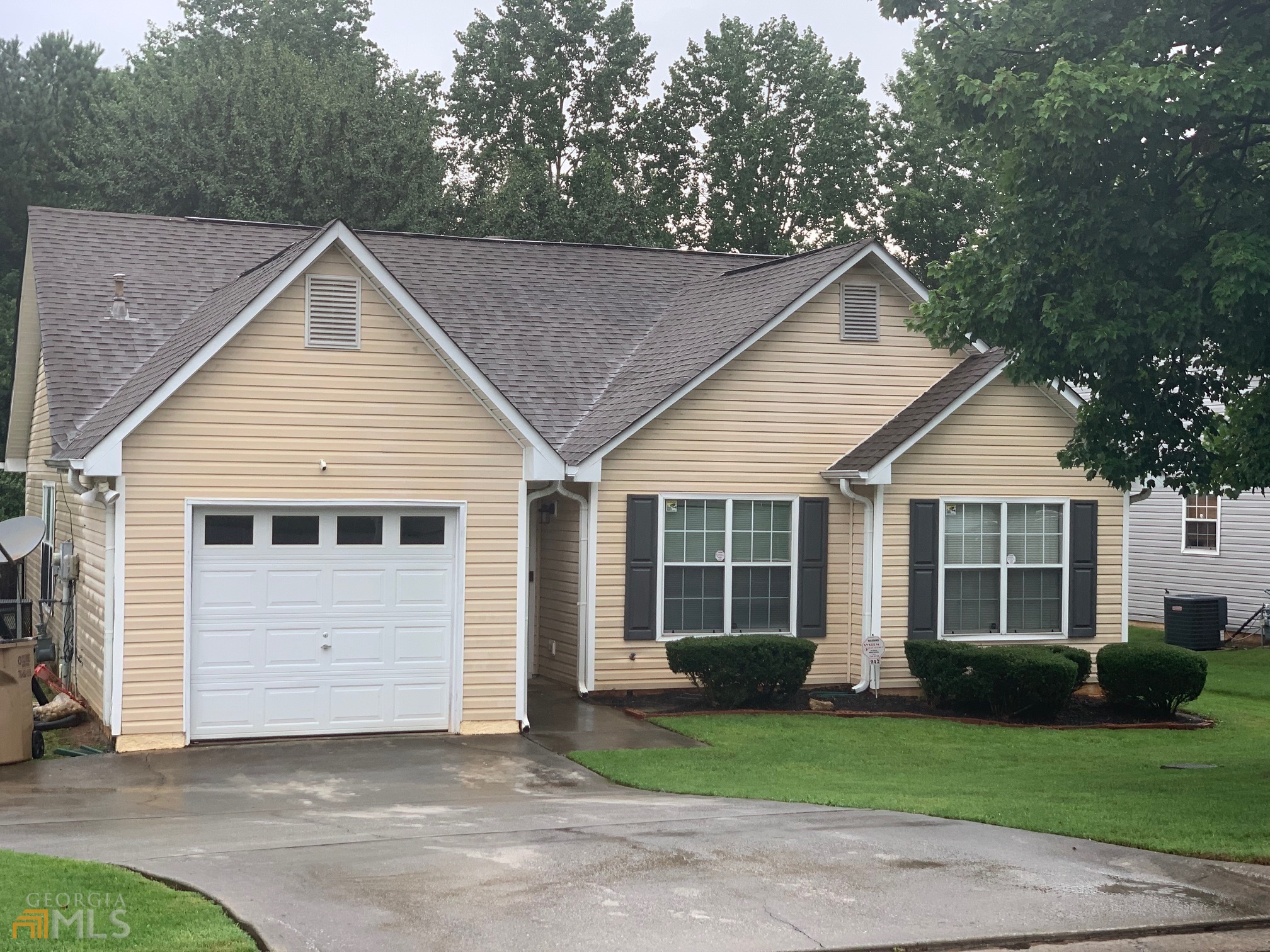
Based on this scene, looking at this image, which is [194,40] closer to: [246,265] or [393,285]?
[246,265]

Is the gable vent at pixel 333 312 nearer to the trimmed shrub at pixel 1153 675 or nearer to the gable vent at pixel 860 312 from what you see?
the gable vent at pixel 860 312

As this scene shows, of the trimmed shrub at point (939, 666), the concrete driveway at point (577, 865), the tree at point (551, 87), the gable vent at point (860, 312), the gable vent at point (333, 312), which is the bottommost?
Answer: the concrete driveway at point (577, 865)

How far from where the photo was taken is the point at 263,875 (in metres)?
8.76

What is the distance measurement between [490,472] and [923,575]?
20.8 feet

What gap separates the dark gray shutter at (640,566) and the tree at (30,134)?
25.7m

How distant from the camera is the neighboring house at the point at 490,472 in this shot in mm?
14469

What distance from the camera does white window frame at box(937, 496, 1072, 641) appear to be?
1870cm

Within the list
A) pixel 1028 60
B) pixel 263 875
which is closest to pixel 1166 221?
pixel 1028 60

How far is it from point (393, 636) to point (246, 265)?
743 centimetres

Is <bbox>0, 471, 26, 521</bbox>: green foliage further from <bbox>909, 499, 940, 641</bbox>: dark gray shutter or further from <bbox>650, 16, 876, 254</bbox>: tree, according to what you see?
<bbox>650, 16, 876, 254</bbox>: tree

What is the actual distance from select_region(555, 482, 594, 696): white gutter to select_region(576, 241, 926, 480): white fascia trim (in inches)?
33.0

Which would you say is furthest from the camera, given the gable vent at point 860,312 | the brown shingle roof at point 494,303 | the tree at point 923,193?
the tree at point 923,193

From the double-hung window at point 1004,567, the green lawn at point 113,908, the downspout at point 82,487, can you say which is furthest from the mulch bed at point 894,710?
the green lawn at point 113,908

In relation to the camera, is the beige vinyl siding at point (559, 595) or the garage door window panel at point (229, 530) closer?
the garage door window panel at point (229, 530)
